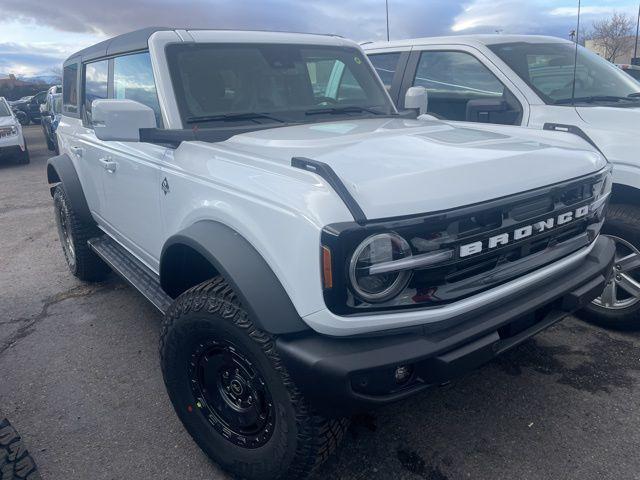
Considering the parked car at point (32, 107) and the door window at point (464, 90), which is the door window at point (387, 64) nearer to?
the door window at point (464, 90)

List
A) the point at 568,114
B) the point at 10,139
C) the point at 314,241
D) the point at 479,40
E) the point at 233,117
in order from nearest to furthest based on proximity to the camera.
Result: the point at 314,241 → the point at 233,117 → the point at 568,114 → the point at 479,40 → the point at 10,139

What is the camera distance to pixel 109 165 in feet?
11.4

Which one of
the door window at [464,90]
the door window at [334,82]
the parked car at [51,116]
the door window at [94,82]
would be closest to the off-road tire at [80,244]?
the door window at [94,82]

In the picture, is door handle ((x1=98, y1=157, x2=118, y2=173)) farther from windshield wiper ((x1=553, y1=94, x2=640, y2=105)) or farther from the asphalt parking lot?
windshield wiper ((x1=553, y1=94, x2=640, y2=105))

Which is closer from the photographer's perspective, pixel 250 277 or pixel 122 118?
pixel 250 277

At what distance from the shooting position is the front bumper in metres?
1.77

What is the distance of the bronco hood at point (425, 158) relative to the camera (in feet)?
6.12

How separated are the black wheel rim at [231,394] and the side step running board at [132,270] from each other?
0.49 m

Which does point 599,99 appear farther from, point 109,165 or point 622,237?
point 109,165

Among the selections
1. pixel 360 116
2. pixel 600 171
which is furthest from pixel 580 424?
pixel 360 116

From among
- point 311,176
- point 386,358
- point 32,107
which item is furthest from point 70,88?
point 32,107

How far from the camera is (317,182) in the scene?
6.16 ft

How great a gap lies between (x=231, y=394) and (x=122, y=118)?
1.40 m

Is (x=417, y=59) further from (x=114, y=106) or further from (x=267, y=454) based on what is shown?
(x=267, y=454)
